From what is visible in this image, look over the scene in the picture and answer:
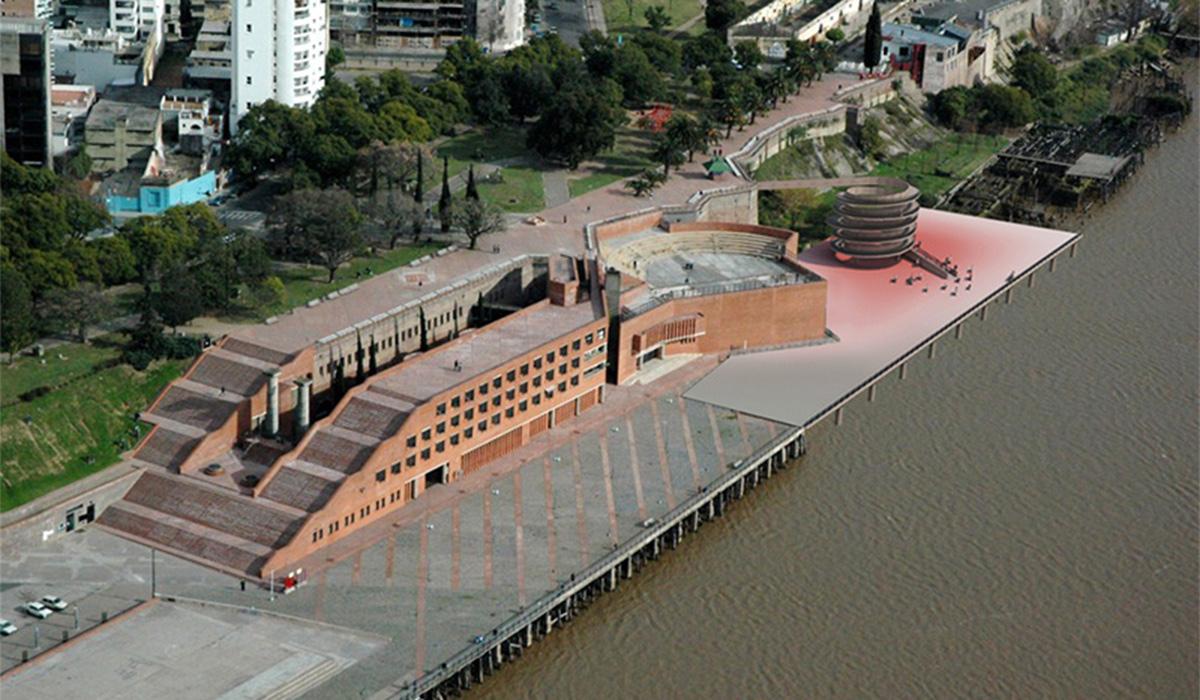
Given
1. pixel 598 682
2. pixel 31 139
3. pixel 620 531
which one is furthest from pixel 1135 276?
pixel 31 139

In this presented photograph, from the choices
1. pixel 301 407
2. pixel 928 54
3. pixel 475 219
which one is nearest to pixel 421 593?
pixel 301 407

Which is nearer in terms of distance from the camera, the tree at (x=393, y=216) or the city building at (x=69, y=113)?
the tree at (x=393, y=216)

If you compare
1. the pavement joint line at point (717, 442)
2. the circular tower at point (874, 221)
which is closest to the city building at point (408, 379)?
the pavement joint line at point (717, 442)

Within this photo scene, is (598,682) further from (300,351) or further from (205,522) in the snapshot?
(300,351)

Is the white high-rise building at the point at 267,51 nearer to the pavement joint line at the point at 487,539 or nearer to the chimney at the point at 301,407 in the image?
the chimney at the point at 301,407

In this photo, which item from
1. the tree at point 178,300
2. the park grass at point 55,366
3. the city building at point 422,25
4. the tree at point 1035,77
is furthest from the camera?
the tree at point 1035,77
